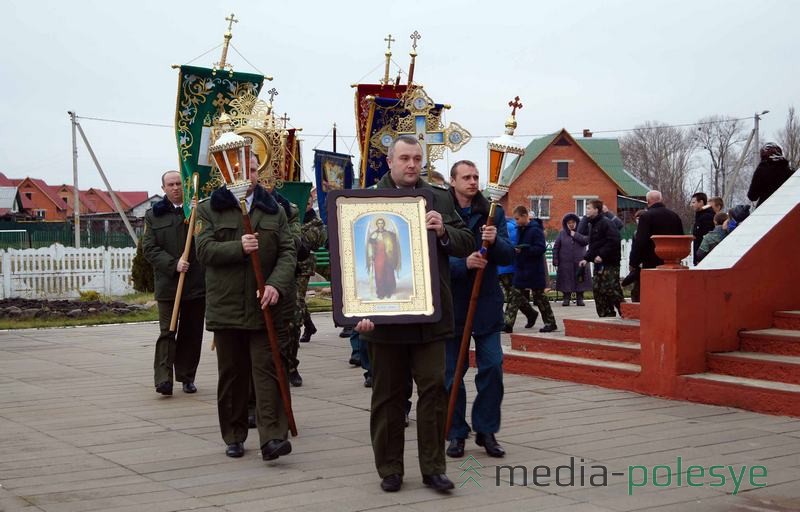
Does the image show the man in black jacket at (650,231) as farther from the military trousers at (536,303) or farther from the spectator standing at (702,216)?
the spectator standing at (702,216)

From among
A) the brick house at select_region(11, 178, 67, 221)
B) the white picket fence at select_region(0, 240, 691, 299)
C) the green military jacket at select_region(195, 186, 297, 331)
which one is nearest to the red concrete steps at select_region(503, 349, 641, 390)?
the green military jacket at select_region(195, 186, 297, 331)

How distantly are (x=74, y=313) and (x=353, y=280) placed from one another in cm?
A: 1361

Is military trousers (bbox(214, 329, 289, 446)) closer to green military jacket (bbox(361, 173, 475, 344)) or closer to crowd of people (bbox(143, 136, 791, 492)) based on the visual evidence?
crowd of people (bbox(143, 136, 791, 492))

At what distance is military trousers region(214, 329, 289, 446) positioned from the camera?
6.91 metres

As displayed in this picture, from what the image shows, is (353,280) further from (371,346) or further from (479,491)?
(479,491)

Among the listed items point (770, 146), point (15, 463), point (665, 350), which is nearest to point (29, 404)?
point (15, 463)

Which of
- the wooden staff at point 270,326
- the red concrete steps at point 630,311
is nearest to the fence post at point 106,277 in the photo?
the red concrete steps at point 630,311

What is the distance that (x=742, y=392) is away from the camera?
8.60m

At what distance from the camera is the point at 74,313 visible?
18.6 metres

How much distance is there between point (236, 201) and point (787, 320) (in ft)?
18.2

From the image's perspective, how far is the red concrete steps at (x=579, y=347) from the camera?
10.2m

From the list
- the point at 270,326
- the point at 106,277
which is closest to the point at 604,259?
the point at 270,326

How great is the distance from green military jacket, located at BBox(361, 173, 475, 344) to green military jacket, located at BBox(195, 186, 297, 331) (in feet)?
3.29

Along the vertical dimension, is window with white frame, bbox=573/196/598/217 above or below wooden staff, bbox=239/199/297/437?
above
